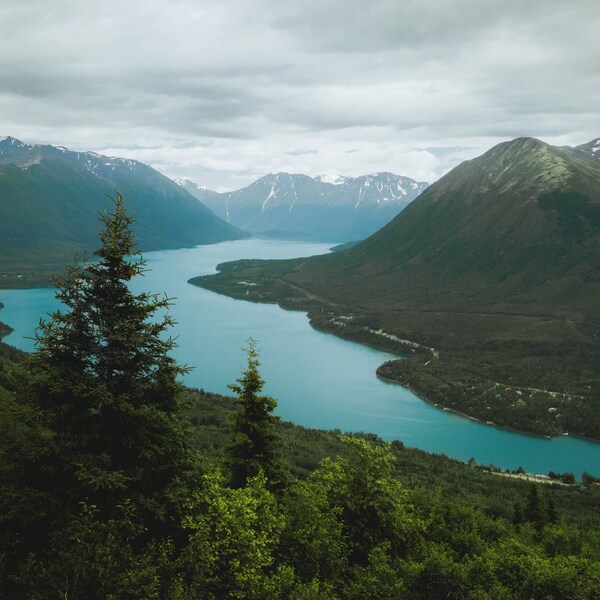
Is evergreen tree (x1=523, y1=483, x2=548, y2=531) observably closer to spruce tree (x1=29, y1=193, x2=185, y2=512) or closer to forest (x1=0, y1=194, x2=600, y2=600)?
forest (x1=0, y1=194, x2=600, y2=600)

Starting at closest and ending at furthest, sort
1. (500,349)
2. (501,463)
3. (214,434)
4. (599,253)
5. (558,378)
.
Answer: (214,434) < (501,463) < (558,378) < (500,349) < (599,253)

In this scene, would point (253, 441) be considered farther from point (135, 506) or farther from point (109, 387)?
point (109, 387)

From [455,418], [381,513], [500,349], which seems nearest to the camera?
[381,513]

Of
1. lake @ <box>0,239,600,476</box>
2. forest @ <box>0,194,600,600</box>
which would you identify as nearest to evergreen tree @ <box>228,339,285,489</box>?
forest @ <box>0,194,600,600</box>

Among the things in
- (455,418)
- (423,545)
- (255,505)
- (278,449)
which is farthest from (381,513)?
(455,418)

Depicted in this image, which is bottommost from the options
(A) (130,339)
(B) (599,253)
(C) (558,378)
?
(C) (558,378)

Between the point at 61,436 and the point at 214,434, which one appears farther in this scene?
the point at 214,434

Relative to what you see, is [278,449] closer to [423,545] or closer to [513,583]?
[423,545]
